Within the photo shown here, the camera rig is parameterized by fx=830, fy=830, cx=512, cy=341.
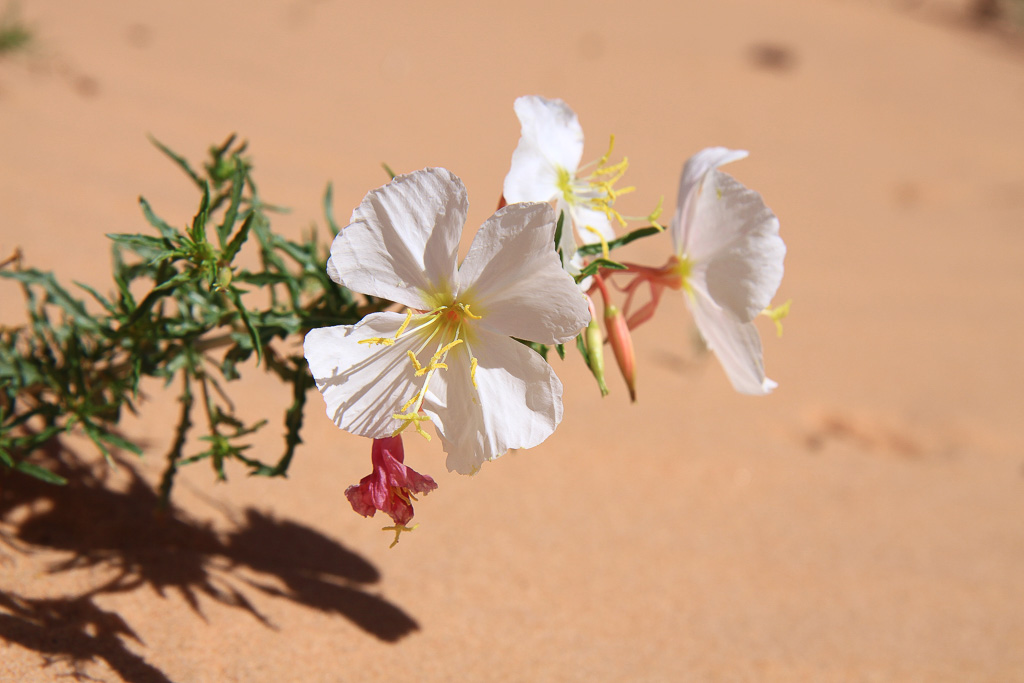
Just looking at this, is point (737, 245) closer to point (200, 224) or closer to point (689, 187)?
point (689, 187)

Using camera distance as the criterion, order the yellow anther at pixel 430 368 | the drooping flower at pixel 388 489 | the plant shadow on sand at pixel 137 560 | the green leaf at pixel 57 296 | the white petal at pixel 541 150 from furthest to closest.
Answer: the green leaf at pixel 57 296
the plant shadow on sand at pixel 137 560
the white petal at pixel 541 150
the drooping flower at pixel 388 489
the yellow anther at pixel 430 368

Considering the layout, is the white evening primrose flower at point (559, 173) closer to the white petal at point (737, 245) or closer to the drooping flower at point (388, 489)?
the white petal at point (737, 245)

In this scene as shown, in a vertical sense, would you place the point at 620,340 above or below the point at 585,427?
above

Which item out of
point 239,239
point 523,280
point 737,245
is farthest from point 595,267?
point 239,239

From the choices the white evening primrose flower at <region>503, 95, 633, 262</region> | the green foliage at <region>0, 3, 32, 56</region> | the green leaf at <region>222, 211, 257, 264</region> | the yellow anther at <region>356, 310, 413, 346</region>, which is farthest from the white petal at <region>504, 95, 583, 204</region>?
the green foliage at <region>0, 3, 32, 56</region>

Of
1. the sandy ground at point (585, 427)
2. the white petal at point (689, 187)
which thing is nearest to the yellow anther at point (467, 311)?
the white petal at point (689, 187)

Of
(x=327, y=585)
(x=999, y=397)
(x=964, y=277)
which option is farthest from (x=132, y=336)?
(x=964, y=277)
